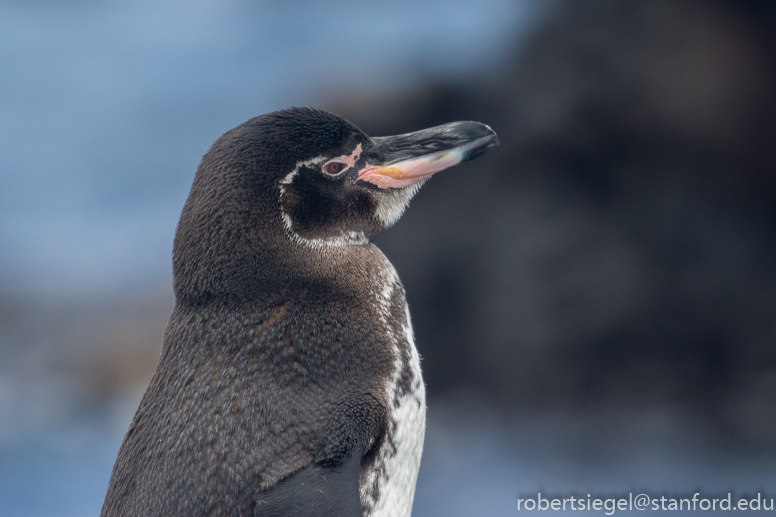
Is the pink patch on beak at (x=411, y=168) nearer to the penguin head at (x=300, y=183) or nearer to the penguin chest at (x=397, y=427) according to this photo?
the penguin head at (x=300, y=183)

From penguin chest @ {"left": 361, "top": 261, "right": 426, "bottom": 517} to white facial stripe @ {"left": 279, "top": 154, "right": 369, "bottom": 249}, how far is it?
5.1 inches

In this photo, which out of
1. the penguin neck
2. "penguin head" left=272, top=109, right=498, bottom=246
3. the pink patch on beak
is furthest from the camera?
the pink patch on beak

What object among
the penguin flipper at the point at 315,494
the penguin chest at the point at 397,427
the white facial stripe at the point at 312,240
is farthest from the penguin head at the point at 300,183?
the penguin flipper at the point at 315,494

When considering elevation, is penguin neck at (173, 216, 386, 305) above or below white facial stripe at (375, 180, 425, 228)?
below

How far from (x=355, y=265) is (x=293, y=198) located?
0.24m

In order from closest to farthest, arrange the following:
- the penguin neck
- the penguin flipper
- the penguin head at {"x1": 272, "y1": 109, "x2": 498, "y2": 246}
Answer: the penguin flipper, the penguin neck, the penguin head at {"x1": 272, "y1": 109, "x2": 498, "y2": 246}

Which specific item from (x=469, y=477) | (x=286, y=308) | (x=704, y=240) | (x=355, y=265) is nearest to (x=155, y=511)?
(x=286, y=308)

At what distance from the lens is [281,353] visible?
5.48ft

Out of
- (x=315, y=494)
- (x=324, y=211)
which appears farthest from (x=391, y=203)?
(x=315, y=494)

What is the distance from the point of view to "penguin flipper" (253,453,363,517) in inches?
59.7

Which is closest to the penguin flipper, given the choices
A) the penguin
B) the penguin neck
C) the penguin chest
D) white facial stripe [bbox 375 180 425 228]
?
the penguin

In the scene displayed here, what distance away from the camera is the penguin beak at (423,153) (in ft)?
6.48

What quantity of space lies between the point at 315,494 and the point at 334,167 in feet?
2.60

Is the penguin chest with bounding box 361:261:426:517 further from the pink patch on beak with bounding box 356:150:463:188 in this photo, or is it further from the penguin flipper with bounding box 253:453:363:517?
the pink patch on beak with bounding box 356:150:463:188
